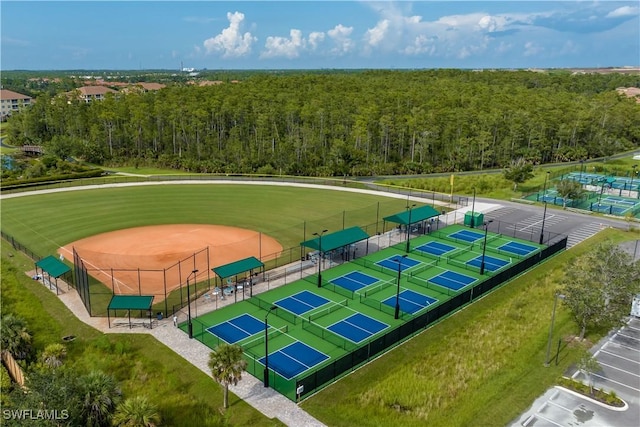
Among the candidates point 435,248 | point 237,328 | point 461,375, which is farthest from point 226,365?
point 435,248

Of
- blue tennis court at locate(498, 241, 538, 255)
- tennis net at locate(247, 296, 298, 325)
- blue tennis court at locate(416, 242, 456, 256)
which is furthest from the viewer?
blue tennis court at locate(498, 241, 538, 255)

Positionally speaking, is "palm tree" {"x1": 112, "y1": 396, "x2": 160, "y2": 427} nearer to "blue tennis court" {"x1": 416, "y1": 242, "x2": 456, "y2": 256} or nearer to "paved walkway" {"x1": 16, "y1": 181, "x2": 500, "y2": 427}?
"paved walkway" {"x1": 16, "y1": 181, "x2": 500, "y2": 427}

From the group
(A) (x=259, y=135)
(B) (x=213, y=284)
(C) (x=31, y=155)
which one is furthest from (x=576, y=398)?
Answer: (C) (x=31, y=155)

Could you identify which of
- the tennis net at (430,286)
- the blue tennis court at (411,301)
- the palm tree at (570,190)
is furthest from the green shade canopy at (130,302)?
the palm tree at (570,190)

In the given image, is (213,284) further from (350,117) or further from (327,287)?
(350,117)

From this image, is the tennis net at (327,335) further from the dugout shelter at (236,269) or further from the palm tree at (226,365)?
the palm tree at (226,365)

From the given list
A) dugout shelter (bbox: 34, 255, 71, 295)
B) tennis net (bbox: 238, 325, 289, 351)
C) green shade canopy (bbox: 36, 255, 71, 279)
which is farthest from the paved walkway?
tennis net (bbox: 238, 325, 289, 351)
